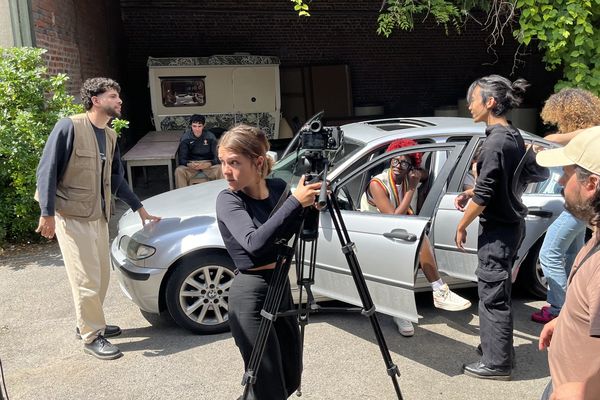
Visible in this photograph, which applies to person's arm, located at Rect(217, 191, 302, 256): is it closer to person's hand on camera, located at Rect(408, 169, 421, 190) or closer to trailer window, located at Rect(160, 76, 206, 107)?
person's hand on camera, located at Rect(408, 169, 421, 190)


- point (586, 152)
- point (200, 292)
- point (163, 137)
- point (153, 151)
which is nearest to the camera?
point (586, 152)

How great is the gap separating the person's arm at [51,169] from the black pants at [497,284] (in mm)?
2736

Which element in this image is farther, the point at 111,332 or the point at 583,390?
the point at 111,332

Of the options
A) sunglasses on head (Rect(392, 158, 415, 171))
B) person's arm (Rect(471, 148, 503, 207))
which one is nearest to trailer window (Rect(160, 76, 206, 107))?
sunglasses on head (Rect(392, 158, 415, 171))

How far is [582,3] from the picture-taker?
662 centimetres

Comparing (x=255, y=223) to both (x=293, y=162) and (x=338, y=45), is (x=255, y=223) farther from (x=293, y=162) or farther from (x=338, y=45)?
(x=338, y=45)

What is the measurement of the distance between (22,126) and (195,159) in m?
2.64

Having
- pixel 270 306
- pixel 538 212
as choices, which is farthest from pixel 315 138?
pixel 538 212

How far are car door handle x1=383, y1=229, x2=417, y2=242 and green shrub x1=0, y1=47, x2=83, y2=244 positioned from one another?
14.7ft

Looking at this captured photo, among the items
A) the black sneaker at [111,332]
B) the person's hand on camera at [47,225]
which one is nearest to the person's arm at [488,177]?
the person's hand on camera at [47,225]

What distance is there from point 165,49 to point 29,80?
902 cm

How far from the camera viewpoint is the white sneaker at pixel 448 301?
397 cm

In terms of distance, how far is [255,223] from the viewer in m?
2.32

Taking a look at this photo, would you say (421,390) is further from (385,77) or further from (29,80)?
(385,77)
